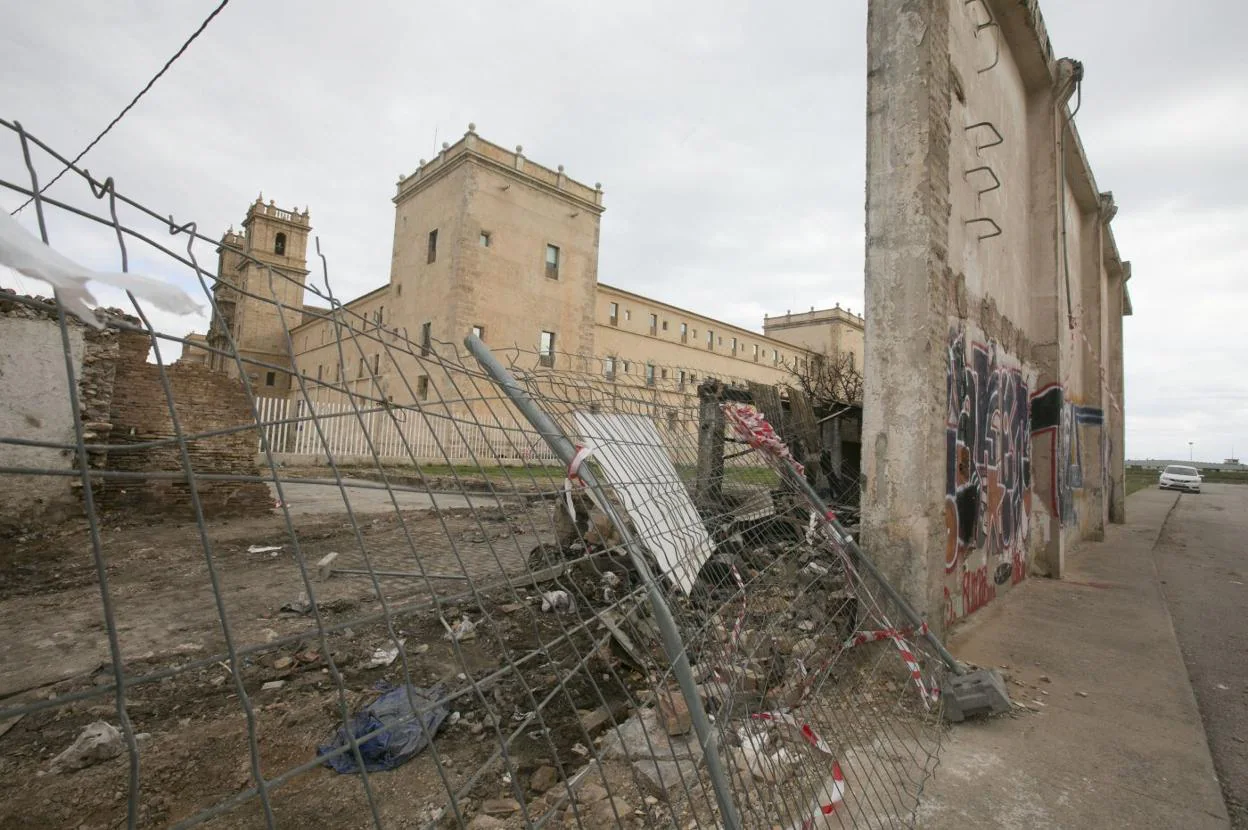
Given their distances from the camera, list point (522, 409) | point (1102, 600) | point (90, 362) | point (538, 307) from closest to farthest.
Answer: point (522, 409) < point (1102, 600) < point (90, 362) < point (538, 307)

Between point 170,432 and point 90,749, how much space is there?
8722mm

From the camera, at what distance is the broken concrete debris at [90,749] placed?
2842 millimetres

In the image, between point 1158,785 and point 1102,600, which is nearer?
point 1158,785

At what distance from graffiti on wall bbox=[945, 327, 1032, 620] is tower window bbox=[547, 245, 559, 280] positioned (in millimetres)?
26208

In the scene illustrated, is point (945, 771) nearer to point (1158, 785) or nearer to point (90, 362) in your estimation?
point (1158, 785)

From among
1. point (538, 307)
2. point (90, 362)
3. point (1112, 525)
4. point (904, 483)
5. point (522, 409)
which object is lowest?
point (1112, 525)

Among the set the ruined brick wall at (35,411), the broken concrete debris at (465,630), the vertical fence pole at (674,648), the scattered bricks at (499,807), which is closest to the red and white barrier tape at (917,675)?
the vertical fence pole at (674,648)

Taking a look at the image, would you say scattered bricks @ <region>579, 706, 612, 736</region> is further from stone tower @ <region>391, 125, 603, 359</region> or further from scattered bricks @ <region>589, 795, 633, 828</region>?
stone tower @ <region>391, 125, 603, 359</region>

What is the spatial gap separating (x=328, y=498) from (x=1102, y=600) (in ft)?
42.5

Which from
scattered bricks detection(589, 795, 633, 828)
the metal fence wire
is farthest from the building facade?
scattered bricks detection(589, 795, 633, 828)

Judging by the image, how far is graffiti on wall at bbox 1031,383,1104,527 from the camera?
7.52m

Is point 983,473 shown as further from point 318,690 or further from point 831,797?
point 318,690

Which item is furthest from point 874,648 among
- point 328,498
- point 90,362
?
point 328,498

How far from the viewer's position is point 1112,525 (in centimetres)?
1327
